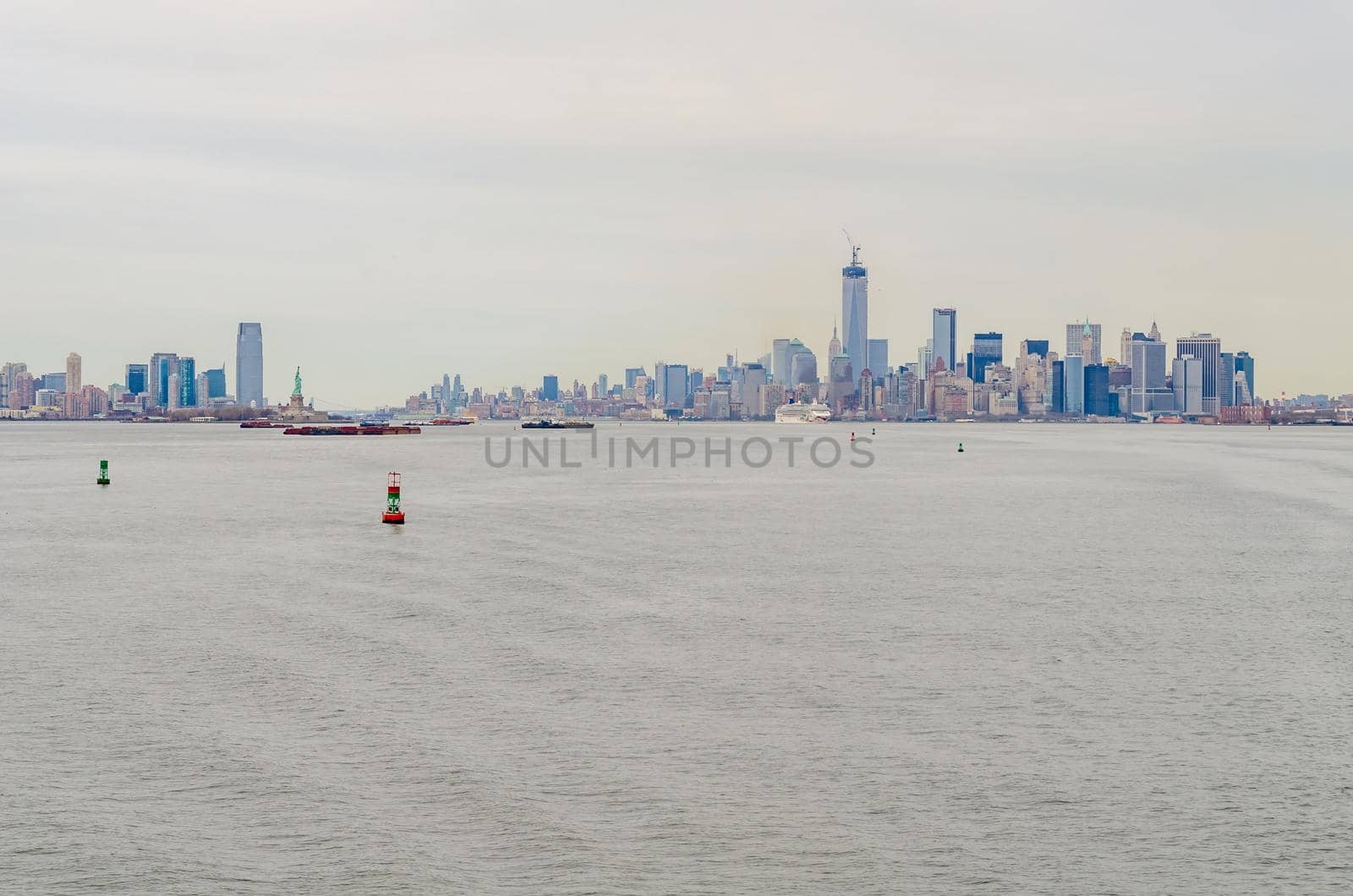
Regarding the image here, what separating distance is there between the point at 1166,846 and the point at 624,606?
22621 millimetres

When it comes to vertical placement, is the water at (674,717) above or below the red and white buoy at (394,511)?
below

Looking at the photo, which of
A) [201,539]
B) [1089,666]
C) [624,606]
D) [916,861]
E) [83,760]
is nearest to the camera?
[916,861]

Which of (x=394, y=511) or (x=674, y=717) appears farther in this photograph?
(x=394, y=511)

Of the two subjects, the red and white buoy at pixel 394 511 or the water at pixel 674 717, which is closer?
the water at pixel 674 717

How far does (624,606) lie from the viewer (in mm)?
39375

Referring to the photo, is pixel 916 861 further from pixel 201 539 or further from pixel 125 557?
pixel 201 539

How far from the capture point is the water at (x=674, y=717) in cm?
1784

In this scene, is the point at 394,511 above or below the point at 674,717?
above

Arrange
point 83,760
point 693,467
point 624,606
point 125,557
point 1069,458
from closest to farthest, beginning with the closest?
point 83,760, point 624,606, point 125,557, point 693,467, point 1069,458

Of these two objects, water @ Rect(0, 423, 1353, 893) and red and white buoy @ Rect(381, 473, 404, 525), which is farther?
red and white buoy @ Rect(381, 473, 404, 525)

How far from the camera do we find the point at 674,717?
83.0ft

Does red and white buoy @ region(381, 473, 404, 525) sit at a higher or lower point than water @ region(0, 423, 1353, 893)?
higher

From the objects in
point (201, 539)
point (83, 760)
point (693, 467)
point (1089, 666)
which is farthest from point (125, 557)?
point (693, 467)

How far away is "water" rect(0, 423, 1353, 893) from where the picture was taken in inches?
703
